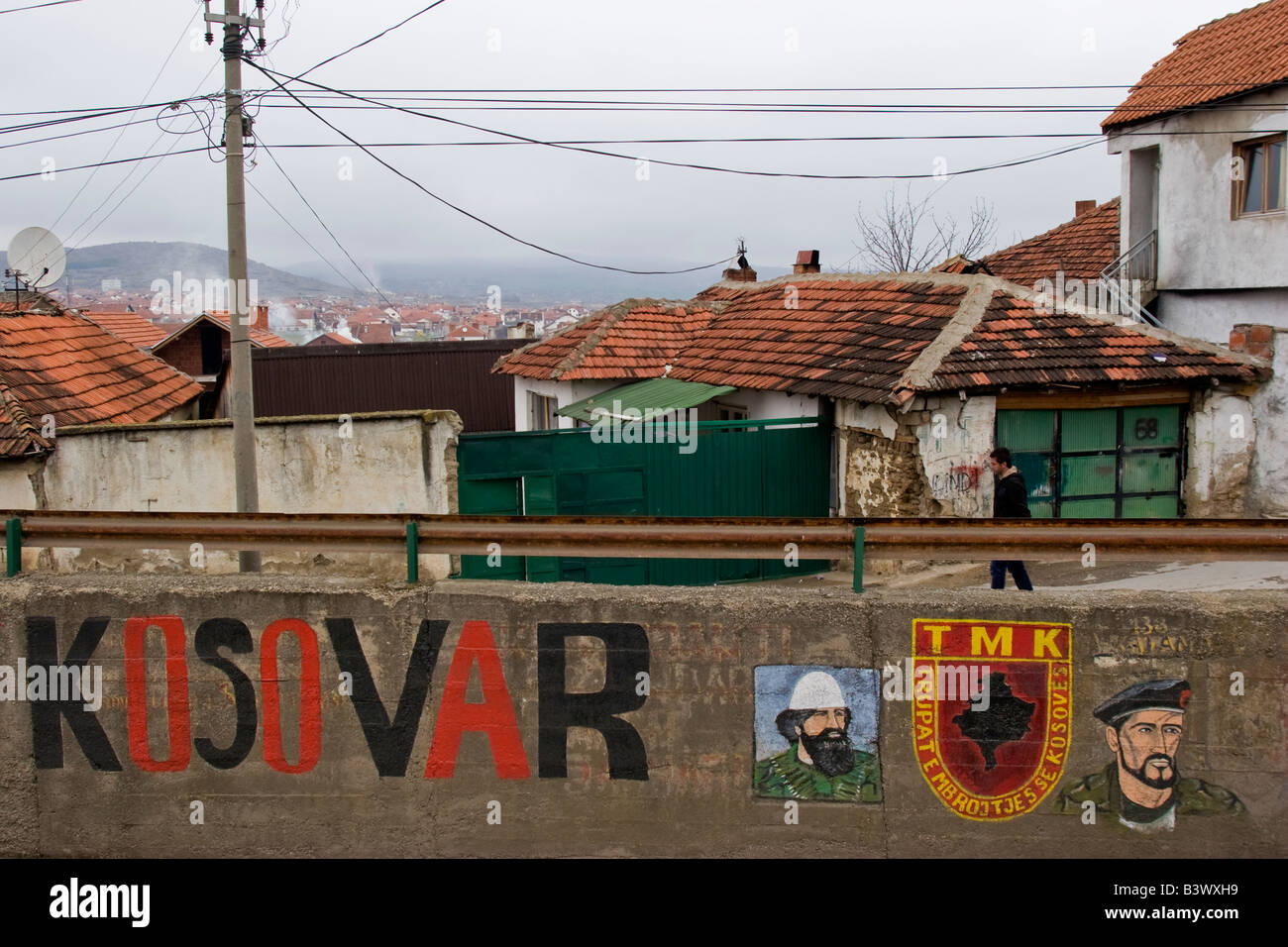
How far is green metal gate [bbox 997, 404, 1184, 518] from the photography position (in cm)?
1319

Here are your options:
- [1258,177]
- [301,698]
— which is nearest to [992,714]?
[301,698]

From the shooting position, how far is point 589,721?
240 inches

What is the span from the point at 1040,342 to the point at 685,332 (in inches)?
319

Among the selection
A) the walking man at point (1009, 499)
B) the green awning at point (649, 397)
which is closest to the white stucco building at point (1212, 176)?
the green awning at point (649, 397)

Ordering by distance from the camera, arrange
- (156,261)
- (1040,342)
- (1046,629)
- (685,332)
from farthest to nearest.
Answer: (156,261) → (685,332) → (1040,342) → (1046,629)

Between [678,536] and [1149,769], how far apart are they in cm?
281

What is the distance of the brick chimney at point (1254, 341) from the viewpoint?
13.7m

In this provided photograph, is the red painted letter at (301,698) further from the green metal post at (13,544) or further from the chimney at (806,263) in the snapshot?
the chimney at (806,263)

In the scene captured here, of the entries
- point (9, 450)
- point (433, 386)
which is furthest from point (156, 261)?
point (9, 450)

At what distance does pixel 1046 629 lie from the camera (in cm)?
598

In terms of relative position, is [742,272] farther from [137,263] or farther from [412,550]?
[137,263]

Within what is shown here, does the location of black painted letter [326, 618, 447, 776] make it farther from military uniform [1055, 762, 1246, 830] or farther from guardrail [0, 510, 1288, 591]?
military uniform [1055, 762, 1246, 830]

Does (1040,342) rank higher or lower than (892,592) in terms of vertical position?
higher

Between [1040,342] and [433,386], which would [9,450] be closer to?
[1040,342]
